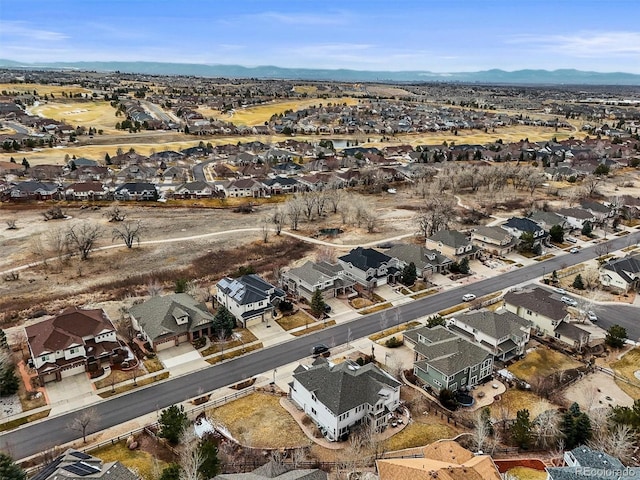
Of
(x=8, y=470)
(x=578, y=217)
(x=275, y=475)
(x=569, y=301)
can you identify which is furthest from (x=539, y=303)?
(x=8, y=470)

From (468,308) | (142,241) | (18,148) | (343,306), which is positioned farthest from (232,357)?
(18,148)

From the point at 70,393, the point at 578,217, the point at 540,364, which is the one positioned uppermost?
the point at 578,217

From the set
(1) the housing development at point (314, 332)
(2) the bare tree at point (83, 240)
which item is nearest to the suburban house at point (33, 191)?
(1) the housing development at point (314, 332)

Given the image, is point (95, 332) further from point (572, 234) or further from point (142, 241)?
point (572, 234)

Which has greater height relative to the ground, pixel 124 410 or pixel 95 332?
pixel 95 332

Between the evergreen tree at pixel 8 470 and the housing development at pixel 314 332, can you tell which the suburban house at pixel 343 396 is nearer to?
the housing development at pixel 314 332

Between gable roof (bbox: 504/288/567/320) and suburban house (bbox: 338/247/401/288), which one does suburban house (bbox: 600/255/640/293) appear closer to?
gable roof (bbox: 504/288/567/320)

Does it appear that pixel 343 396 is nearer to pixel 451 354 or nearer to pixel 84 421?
pixel 451 354

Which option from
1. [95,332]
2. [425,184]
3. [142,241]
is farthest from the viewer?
[425,184]
